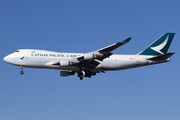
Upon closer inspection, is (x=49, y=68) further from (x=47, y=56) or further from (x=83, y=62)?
(x=83, y=62)

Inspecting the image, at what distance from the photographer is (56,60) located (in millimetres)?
45750

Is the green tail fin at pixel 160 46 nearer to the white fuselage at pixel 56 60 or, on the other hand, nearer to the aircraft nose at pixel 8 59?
the white fuselage at pixel 56 60

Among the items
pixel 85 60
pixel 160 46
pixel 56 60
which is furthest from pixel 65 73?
pixel 160 46

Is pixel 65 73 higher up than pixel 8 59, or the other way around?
pixel 8 59

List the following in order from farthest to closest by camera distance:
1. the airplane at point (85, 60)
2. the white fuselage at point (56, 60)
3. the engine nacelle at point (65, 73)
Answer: the engine nacelle at point (65, 73) < the white fuselage at point (56, 60) < the airplane at point (85, 60)

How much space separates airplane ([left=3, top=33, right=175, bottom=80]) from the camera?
44219 mm

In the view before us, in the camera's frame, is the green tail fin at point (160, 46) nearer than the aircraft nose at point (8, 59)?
No

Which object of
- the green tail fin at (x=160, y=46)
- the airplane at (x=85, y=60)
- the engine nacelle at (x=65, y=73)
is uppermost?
the green tail fin at (x=160, y=46)

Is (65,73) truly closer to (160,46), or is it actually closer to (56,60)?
(56,60)

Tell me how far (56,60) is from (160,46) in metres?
18.0

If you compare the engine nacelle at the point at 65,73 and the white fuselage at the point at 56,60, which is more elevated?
the white fuselage at the point at 56,60

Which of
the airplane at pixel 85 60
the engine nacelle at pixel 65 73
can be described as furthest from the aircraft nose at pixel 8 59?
the engine nacelle at pixel 65 73

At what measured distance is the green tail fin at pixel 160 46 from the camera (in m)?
50.6

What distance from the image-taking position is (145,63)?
48531mm
